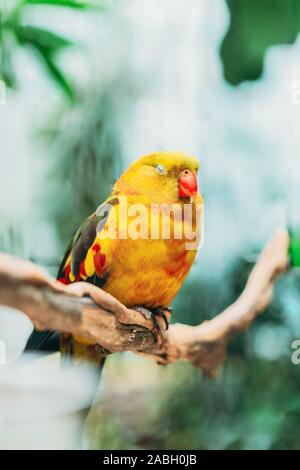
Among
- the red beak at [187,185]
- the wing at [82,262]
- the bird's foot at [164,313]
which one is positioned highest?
the red beak at [187,185]

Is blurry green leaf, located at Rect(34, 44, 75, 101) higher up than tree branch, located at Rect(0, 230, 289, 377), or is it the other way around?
blurry green leaf, located at Rect(34, 44, 75, 101)

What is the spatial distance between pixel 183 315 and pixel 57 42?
0.87 m

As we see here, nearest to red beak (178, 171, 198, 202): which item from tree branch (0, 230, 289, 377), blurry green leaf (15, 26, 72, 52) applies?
tree branch (0, 230, 289, 377)

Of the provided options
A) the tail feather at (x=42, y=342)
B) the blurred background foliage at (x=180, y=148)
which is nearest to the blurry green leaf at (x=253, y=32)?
the blurred background foliage at (x=180, y=148)

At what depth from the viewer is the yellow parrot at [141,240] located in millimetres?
1412

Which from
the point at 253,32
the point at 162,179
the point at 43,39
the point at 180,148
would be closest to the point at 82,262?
the point at 162,179

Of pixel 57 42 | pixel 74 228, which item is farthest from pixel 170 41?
pixel 74 228

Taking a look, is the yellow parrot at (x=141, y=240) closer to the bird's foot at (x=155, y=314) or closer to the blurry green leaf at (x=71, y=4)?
the bird's foot at (x=155, y=314)

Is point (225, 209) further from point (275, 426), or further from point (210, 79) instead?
point (275, 426)

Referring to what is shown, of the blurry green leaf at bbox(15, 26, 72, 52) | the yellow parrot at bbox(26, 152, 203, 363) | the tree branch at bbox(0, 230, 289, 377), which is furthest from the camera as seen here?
the blurry green leaf at bbox(15, 26, 72, 52)

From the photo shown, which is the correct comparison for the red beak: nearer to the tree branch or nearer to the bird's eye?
the bird's eye

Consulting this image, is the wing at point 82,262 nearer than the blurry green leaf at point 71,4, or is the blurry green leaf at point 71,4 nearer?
the wing at point 82,262

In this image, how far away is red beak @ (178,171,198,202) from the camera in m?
1.48

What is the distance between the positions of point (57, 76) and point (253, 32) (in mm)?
599
